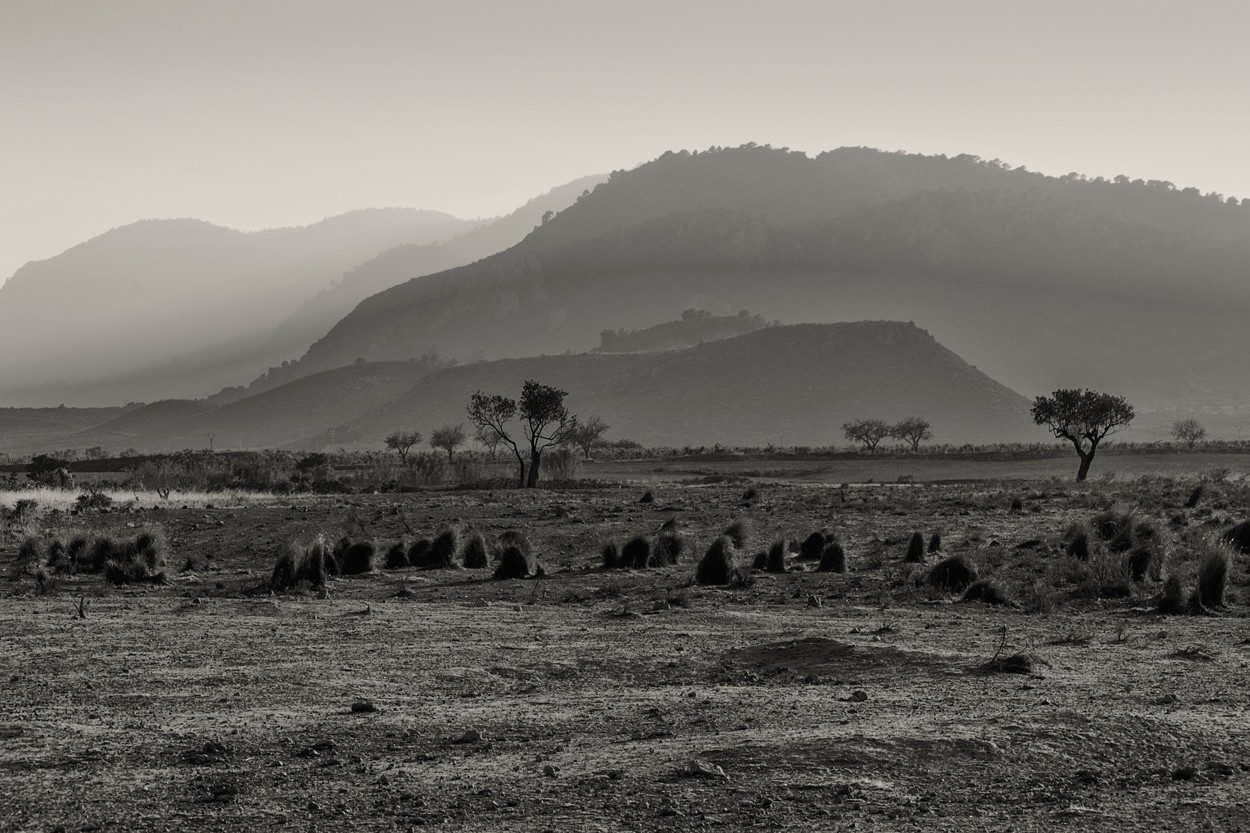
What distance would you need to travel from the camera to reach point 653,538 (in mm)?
22125

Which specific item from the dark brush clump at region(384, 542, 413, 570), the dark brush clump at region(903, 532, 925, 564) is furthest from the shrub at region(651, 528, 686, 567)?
the dark brush clump at region(384, 542, 413, 570)

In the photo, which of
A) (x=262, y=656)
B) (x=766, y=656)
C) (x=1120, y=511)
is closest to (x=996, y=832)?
(x=766, y=656)

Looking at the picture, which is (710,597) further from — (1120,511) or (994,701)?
(1120,511)

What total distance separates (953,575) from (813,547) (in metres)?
5.30

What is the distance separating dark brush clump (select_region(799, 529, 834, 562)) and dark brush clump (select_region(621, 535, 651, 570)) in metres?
3.14

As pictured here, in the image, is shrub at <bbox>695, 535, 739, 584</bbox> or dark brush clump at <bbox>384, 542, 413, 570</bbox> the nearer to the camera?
shrub at <bbox>695, 535, 739, 584</bbox>

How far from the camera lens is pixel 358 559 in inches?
810

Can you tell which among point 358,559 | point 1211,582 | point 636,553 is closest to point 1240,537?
point 1211,582

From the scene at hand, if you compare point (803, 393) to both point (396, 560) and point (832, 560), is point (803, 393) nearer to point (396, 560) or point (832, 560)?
point (832, 560)

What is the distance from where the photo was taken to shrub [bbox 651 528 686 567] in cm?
2167

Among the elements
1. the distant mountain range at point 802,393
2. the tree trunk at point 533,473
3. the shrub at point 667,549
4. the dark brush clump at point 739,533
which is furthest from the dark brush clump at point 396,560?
the distant mountain range at point 802,393

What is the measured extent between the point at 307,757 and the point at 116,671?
3779 mm

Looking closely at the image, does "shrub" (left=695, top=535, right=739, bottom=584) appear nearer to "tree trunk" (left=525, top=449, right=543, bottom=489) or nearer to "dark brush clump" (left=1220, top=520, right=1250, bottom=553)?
"dark brush clump" (left=1220, top=520, right=1250, bottom=553)

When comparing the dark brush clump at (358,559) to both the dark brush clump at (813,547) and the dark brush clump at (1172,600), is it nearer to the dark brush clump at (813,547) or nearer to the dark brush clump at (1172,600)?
the dark brush clump at (813,547)
